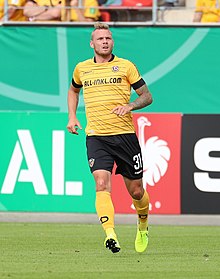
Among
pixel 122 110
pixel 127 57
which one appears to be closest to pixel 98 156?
pixel 122 110

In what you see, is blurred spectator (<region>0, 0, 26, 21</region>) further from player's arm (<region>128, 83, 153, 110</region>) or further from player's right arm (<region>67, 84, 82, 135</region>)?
player's arm (<region>128, 83, 153, 110</region>)

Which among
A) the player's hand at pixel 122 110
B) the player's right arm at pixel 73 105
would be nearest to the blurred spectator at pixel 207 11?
the player's right arm at pixel 73 105

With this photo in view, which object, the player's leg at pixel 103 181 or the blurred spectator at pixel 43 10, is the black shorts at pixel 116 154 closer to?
the player's leg at pixel 103 181

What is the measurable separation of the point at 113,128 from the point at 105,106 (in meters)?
0.23

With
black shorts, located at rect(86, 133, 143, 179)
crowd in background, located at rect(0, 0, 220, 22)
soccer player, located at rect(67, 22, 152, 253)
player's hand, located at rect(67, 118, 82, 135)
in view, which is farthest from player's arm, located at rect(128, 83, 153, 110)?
crowd in background, located at rect(0, 0, 220, 22)

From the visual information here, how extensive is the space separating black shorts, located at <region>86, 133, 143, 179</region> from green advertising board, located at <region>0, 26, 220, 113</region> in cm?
970

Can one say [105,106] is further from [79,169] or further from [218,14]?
[218,14]

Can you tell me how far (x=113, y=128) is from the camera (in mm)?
9508

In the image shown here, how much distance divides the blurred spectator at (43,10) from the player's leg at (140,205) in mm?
10109

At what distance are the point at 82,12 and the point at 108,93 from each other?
1030 cm

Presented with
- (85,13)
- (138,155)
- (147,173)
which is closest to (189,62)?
(85,13)

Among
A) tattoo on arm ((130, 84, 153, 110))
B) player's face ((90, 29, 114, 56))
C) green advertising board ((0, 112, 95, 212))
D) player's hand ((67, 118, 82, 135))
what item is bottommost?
green advertising board ((0, 112, 95, 212))

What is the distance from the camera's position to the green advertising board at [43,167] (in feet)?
50.2

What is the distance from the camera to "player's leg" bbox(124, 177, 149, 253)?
9.70 meters
